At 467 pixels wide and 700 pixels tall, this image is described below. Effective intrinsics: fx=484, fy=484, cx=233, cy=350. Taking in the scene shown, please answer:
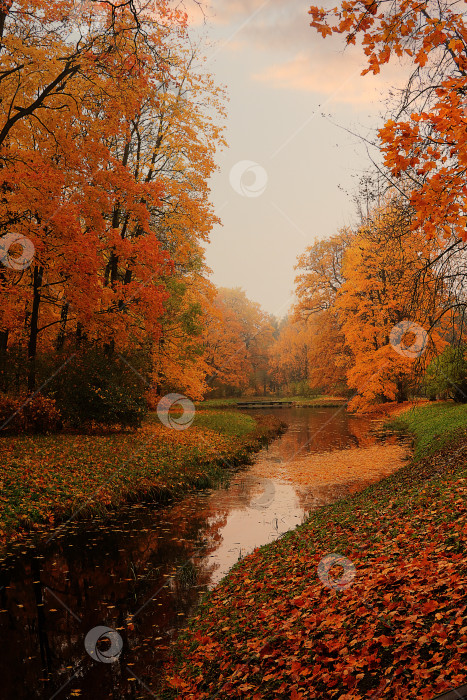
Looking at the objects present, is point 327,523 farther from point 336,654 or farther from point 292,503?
point 336,654

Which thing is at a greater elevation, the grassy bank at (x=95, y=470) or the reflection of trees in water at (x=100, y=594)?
the grassy bank at (x=95, y=470)

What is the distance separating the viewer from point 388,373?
29.0 m

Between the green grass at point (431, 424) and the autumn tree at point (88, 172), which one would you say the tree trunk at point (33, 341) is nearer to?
the autumn tree at point (88, 172)

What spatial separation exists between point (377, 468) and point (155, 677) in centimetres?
1137

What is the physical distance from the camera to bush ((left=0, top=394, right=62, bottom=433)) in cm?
1408

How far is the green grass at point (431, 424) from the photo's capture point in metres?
15.5

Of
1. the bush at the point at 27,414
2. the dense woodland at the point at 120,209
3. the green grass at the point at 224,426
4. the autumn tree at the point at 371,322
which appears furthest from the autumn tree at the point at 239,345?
the bush at the point at 27,414
